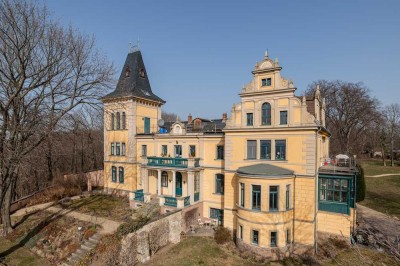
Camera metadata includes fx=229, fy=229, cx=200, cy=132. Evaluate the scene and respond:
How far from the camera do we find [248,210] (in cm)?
1622

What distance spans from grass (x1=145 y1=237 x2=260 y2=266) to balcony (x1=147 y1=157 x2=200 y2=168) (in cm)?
633

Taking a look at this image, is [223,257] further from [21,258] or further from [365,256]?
[21,258]

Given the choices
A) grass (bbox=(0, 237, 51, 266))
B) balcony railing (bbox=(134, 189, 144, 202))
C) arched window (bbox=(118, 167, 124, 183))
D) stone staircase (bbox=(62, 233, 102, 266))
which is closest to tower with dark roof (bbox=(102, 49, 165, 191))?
arched window (bbox=(118, 167, 124, 183))

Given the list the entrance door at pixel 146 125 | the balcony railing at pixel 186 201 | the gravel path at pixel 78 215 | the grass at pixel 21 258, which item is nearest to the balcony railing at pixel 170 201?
the balcony railing at pixel 186 201

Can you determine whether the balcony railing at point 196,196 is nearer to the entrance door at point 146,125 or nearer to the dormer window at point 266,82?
the entrance door at point 146,125

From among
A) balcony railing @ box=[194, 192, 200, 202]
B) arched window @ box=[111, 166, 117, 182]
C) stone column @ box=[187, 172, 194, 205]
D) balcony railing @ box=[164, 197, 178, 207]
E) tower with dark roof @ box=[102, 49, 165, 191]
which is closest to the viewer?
balcony railing @ box=[164, 197, 178, 207]

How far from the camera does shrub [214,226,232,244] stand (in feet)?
58.3

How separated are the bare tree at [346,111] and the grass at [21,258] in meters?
44.1

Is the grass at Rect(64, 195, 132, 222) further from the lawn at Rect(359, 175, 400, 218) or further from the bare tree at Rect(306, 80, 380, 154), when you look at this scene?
the bare tree at Rect(306, 80, 380, 154)

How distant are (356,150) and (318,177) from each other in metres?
43.2

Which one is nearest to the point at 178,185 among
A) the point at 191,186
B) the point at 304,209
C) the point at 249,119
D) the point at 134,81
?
the point at 191,186

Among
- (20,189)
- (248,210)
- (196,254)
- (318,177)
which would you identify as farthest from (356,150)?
(20,189)

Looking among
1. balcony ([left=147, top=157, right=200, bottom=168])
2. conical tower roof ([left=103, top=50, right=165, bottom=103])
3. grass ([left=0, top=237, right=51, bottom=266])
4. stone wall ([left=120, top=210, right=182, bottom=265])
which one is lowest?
grass ([left=0, top=237, right=51, bottom=266])

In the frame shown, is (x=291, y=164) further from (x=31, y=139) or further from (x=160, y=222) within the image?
(x=31, y=139)
